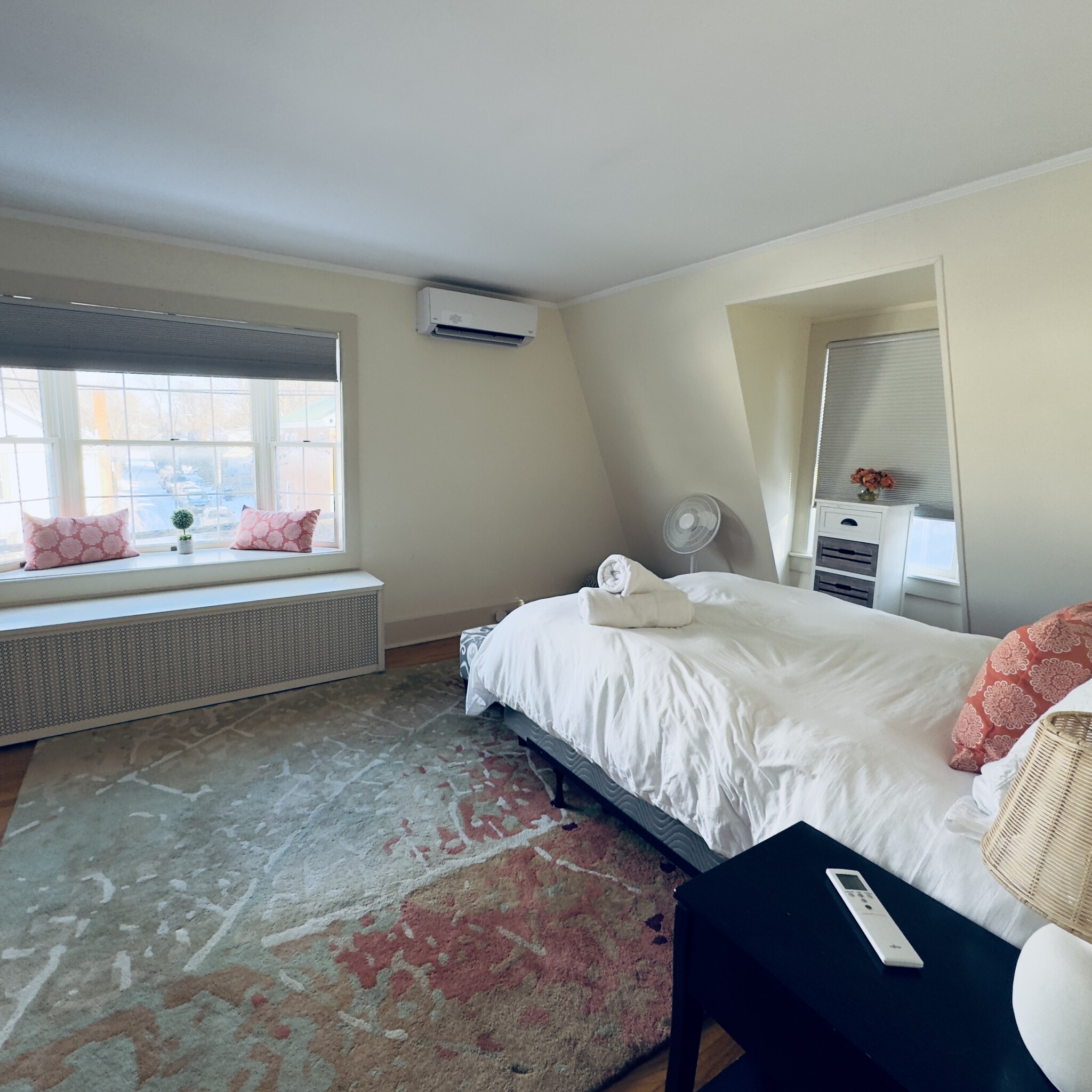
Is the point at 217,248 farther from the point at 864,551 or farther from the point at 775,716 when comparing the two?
the point at 864,551

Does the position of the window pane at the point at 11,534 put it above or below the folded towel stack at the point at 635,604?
above

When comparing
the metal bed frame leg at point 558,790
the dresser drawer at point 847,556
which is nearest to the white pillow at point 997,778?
the metal bed frame leg at point 558,790

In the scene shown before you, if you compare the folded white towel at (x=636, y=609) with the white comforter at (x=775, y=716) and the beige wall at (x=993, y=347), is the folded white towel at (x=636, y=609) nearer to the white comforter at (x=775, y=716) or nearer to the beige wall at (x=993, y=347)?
the white comforter at (x=775, y=716)

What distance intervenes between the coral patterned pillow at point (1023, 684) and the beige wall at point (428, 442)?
11.0 feet

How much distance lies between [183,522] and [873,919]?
3.80m

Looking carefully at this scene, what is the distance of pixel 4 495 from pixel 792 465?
449 centimetres

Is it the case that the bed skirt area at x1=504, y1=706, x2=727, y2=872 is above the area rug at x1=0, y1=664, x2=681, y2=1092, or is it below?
above

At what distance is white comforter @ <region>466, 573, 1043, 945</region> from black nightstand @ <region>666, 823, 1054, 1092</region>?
118 mm

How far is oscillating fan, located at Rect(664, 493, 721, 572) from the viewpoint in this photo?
406 centimetres

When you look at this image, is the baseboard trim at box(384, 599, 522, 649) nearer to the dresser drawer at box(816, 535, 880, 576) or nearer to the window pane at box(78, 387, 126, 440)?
the window pane at box(78, 387, 126, 440)

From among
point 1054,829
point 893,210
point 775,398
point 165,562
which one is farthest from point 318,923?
point 775,398

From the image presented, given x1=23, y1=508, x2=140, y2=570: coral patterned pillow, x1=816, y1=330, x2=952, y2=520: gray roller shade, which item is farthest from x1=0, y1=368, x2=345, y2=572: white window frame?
x1=816, y1=330, x2=952, y2=520: gray roller shade

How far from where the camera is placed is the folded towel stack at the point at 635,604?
2.51m

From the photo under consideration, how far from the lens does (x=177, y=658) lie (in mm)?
3193
